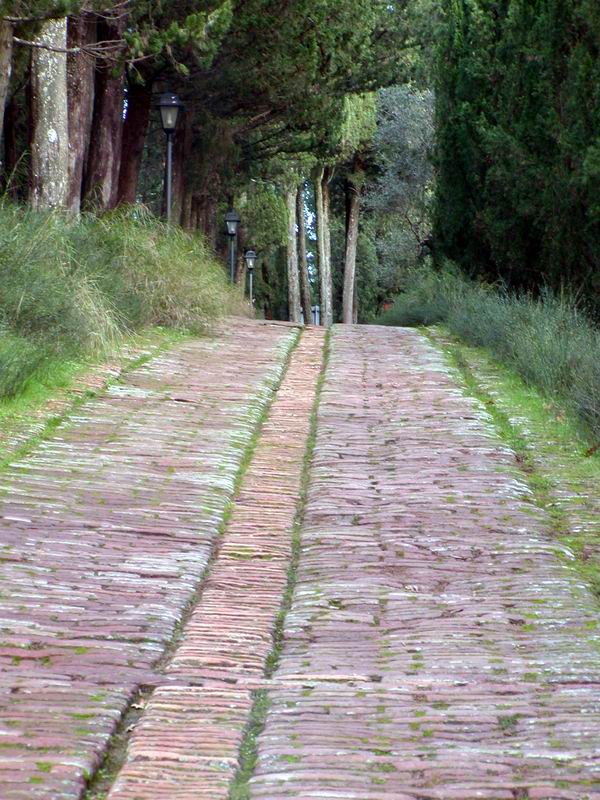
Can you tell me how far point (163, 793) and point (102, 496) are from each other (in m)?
3.49

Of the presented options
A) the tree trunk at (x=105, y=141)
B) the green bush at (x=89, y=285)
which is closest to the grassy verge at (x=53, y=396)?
the green bush at (x=89, y=285)

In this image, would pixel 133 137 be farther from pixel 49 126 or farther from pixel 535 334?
pixel 535 334

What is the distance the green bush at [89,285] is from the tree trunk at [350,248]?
25250mm

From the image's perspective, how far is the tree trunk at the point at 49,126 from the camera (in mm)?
14062

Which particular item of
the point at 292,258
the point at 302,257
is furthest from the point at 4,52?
the point at 302,257

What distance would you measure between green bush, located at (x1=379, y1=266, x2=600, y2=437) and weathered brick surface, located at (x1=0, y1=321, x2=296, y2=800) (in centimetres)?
Answer: 242

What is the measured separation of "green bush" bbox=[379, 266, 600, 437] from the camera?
9.40m

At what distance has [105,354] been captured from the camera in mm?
11609

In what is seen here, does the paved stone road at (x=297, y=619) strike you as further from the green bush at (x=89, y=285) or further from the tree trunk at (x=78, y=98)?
the tree trunk at (x=78, y=98)

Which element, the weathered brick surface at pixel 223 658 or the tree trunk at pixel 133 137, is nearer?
→ the weathered brick surface at pixel 223 658

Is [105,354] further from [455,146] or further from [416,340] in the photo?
[455,146]

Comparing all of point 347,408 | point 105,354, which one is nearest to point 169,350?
point 105,354

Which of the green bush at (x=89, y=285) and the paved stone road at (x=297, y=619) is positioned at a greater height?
the green bush at (x=89, y=285)

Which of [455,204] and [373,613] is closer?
[373,613]
